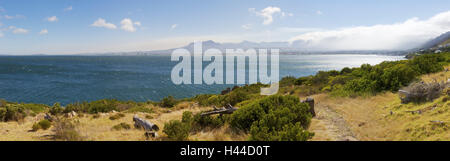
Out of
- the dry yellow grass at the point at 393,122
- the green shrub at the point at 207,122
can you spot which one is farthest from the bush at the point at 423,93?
the green shrub at the point at 207,122

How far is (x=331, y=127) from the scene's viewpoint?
305 inches

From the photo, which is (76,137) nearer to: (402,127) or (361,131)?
(361,131)

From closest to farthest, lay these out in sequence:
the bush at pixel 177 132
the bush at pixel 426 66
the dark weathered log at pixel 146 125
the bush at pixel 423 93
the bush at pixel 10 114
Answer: the bush at pixel 177 132 → the dark weathered log at pixel 146 125 → the bush at pixel 423 93 → the bush at pixel 10 114 → the bush at pixel 426 66

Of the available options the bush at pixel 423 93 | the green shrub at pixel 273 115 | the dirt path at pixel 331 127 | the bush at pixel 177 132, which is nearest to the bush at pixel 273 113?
the green shrub at pixel 273 115

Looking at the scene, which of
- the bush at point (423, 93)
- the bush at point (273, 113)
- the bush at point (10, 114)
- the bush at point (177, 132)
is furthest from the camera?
the bush at point (10, 114)

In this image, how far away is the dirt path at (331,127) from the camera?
262 inches

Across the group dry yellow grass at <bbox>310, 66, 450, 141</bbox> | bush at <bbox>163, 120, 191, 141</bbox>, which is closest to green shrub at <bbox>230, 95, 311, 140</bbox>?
dry yellow grass at <bbox>310, 66, 450, 141</bbox>

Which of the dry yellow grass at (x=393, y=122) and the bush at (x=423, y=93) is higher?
the bush at (x=423, y=93)

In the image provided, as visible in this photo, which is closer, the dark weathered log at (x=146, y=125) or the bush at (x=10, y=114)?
the dark weathered log at (x=146, y=125)

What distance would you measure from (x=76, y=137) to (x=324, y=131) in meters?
7.98

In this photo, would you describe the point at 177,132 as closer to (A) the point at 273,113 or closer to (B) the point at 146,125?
(B) the point at 146,125

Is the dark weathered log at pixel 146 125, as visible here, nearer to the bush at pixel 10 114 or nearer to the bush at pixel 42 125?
the bush at pixel 42 125

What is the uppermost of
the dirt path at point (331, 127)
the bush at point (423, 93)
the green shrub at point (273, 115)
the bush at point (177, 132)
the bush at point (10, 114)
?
the bush at point (423, 93)
